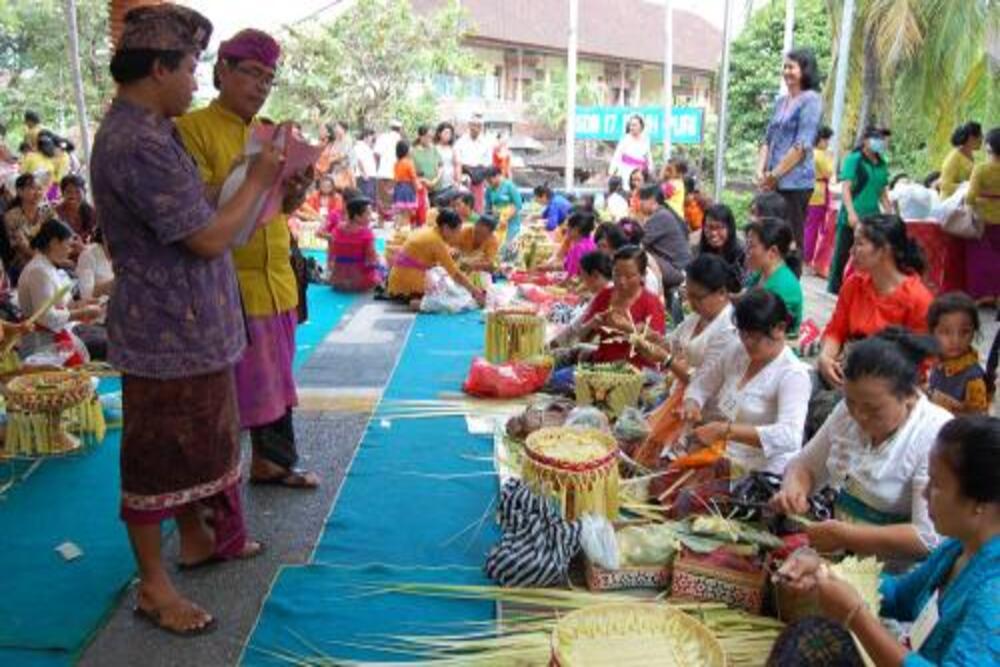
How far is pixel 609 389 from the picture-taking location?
427 centimetres

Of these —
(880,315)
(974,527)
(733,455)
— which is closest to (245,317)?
(733,455)

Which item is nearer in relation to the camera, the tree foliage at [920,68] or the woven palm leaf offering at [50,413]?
→ the woven palm leaf offering at [50,413]

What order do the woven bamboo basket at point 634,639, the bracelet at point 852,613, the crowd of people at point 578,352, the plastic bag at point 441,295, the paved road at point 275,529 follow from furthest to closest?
the plastic bag at point 441,295 → the paved road at point 275,529 → the crowd of people at point 578,352 → the woven bamboo basket at point 634,639 → the bracelet at point 852,613

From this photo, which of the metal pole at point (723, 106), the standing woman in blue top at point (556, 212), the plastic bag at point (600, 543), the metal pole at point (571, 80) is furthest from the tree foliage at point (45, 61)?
the plastic bag at point (600, 543)

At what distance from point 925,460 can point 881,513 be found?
8.7 inches

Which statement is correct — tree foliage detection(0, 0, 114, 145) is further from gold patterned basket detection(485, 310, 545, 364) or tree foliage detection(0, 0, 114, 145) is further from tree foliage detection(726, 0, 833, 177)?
gold patterned basket detection(485, 310, 545, 364)

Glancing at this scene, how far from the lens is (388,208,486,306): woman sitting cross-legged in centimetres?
745

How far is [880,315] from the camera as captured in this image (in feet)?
12.7

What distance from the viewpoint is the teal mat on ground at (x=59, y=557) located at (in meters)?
2.60

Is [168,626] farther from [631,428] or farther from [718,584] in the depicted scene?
[631,428]

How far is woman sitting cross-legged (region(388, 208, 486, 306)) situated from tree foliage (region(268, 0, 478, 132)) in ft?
38.4

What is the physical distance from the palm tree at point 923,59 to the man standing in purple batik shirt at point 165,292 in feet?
33.1

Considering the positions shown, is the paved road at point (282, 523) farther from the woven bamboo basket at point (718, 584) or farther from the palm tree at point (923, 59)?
the palm tree at point (923, 59)

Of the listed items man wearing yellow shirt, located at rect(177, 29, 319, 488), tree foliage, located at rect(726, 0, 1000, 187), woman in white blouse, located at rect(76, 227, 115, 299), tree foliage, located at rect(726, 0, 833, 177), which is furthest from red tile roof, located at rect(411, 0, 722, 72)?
man wearing yellow shirt, located at rect(177, 29, 319, 488)
